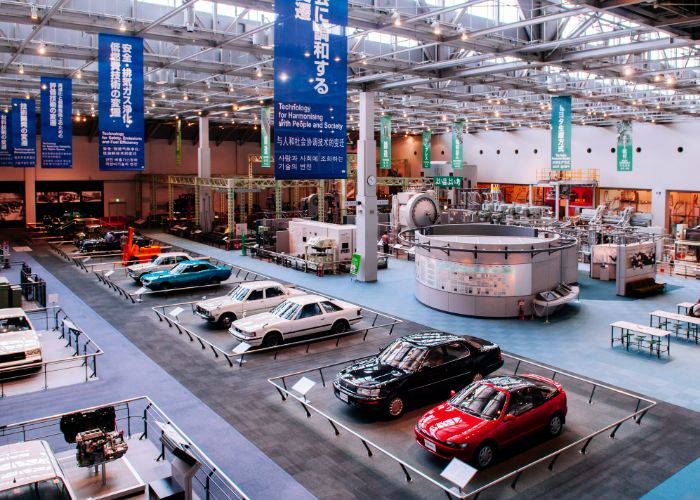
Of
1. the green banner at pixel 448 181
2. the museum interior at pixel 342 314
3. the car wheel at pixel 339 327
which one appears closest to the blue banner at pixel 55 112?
the museum interior at pixel 342 314

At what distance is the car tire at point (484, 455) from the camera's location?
989cm

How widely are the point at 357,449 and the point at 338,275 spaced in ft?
59.9

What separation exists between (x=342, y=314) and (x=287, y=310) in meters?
1.65

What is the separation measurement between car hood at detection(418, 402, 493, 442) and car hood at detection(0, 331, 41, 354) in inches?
386

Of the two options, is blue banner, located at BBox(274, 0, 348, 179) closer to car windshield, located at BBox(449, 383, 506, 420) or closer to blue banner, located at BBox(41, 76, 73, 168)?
car windshield, located at BBox(449, 383, 506, 420)

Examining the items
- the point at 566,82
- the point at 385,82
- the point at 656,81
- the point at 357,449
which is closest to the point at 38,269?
the point at 385,82

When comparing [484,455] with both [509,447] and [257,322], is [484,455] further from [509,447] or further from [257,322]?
[257,322]

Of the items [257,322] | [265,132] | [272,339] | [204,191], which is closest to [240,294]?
[257,322]

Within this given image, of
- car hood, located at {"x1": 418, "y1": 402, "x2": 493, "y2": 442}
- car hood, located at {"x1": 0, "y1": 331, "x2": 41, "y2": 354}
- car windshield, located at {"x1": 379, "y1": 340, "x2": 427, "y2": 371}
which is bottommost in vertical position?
car hood, located at {"x1": 418, "y1": 402, "x2": 493, "y2": 442}

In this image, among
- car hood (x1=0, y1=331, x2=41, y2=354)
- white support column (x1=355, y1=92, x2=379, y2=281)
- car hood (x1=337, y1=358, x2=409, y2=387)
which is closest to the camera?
car hood (x1=337, y1=358, x2=409, y2=387)

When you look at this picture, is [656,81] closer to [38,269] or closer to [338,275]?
[338,275]

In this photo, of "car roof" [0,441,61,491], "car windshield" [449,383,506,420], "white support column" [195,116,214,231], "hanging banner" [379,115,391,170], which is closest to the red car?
"car windshield" [449,383,506,420]

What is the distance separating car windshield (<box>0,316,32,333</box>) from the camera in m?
16.0

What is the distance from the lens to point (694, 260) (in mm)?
29516
